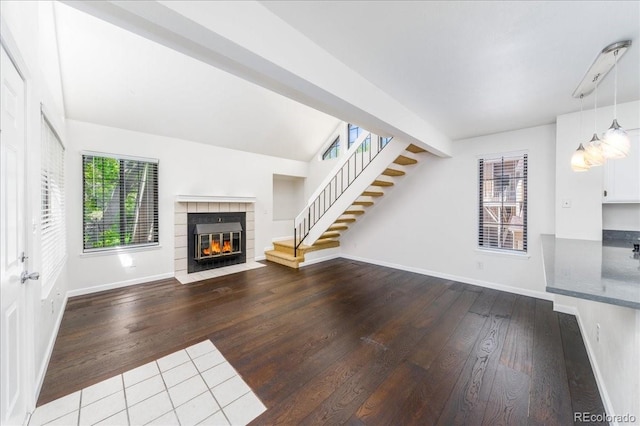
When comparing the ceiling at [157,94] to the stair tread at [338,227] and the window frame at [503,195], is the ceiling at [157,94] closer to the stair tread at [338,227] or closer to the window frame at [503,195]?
the stair tread at [338,227]

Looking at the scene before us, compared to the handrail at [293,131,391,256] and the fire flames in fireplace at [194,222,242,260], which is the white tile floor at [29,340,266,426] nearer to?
the fire flames in fireplace at [194,222,242,260]

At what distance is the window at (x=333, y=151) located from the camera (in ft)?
21.6

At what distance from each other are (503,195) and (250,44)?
4143mm

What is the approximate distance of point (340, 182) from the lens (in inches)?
233

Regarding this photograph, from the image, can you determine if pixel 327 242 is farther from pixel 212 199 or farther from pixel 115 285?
pixel 115 285

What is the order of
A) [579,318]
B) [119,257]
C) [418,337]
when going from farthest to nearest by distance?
[119,257] < [579,318] < [418,337]

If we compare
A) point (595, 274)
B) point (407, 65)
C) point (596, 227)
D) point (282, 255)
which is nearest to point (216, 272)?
point (282, 255)

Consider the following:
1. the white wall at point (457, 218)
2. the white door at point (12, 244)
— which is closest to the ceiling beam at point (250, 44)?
the white door at point (12, 244)

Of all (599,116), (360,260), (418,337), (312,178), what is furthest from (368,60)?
(312,178)

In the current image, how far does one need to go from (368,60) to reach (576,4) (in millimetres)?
1235

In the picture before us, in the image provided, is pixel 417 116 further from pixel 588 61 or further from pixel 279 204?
pixel 279 204

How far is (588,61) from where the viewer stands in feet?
6.44

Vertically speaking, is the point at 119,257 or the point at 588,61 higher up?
the point at 588,61

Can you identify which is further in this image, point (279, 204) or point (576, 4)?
point (279, 204)
